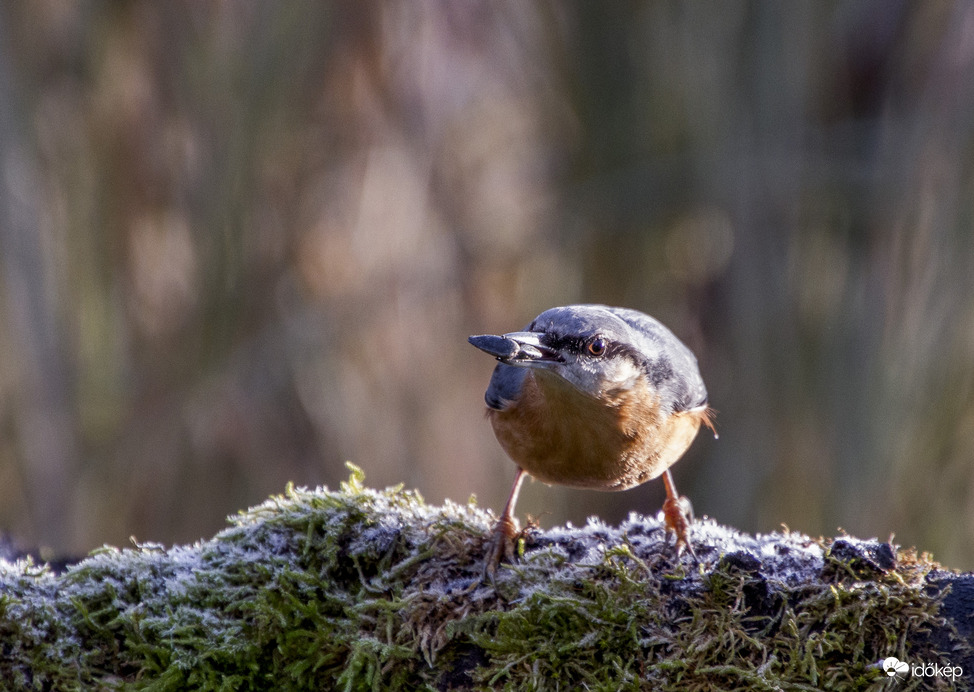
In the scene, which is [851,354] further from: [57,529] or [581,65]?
[57,529]

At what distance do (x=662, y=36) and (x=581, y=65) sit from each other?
46 centimetres

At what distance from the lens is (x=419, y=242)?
16.3 feet

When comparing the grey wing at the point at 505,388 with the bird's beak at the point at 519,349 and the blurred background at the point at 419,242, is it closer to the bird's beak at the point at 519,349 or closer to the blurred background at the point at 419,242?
the bird's beak at the point at 519,349

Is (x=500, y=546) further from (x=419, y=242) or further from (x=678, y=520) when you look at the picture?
(x=419, y=242)

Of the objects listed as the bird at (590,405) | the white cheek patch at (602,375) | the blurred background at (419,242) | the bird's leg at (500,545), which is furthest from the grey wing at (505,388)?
the blurred background at (419,242)

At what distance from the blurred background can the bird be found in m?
2.37

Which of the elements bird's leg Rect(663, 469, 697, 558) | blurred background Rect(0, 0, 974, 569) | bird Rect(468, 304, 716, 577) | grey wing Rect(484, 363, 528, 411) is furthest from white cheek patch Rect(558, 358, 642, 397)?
blurred background Rect(0, 0, 974, 569)

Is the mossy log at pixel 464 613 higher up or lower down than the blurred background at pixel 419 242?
lower down

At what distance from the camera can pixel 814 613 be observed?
5.19ft

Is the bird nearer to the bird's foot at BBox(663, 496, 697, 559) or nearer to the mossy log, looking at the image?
the bird's foot at BBox(663, 496, 697, 559)

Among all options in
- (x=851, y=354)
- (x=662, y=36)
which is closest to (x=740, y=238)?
(x=851, y=354)

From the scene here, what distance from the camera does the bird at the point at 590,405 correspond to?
218 cm

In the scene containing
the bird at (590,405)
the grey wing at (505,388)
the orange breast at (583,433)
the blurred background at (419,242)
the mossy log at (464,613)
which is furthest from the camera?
the blurred background at (419,242)

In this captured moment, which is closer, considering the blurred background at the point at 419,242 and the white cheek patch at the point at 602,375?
the white cheek patch at the point at 602,375
